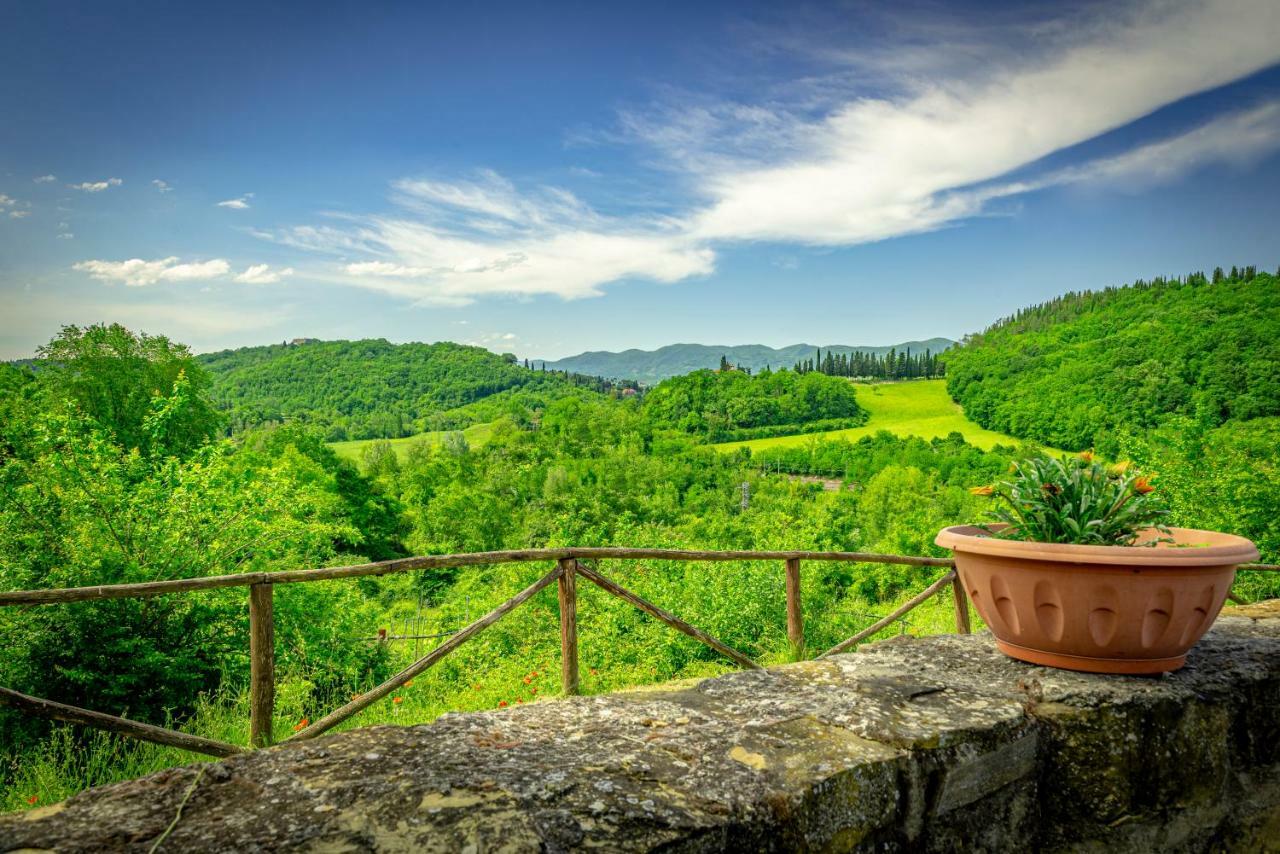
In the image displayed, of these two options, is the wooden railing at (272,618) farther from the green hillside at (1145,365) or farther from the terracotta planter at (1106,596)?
the green hillside at (1145,365)

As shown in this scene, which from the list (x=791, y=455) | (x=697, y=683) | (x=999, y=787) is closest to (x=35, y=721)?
(x=697, y=683)

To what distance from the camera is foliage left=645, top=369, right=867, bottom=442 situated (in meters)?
82.6

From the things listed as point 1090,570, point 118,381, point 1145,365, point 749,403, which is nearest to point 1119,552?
point 1090,570

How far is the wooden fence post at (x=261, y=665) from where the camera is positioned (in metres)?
3.07

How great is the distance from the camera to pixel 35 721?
17.7 feet

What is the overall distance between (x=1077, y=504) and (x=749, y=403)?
8620 cm

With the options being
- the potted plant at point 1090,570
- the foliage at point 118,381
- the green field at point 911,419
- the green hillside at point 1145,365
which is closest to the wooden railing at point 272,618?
the potted plant at point 1090,570

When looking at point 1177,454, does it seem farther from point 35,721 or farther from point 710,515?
point 710,515

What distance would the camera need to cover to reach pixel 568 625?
12.2 feet

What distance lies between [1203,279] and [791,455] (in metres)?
37.6

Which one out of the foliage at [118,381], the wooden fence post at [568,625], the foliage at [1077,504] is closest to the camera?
the foliage at [1077,504]

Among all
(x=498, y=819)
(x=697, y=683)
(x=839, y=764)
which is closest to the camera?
(x=498, y=819)

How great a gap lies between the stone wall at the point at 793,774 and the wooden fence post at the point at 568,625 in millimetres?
1002

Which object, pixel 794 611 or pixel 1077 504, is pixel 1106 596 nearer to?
pixel 1077 504
